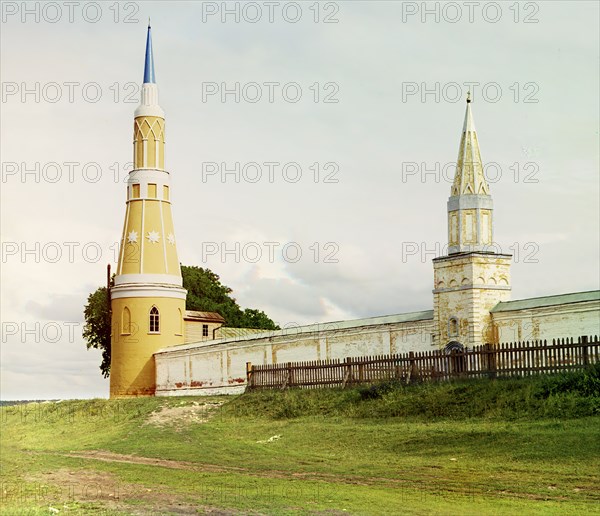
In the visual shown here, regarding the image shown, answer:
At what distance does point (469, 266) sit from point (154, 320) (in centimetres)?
1978

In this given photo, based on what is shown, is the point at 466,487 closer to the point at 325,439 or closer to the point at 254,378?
the point at 325,439

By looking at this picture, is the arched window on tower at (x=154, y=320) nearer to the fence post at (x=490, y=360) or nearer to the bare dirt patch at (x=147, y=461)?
the bare dirt patch at (x=147, y=461)

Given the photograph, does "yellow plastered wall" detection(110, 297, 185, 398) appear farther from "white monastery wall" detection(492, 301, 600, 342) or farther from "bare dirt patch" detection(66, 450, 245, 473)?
"bare dirt patch" detection(66, 450, 245, 473)

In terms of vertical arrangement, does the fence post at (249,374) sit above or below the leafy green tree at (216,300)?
below

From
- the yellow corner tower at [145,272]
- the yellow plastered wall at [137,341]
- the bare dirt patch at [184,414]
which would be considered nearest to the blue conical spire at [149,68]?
the yellow corner tower at [145,272]

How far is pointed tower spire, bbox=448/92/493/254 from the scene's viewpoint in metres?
32.3

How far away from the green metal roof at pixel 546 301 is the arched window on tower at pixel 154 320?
1986 centimetres

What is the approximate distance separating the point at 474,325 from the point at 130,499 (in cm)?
1901

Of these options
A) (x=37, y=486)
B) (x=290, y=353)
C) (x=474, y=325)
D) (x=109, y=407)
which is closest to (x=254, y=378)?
(x=290, y=353)

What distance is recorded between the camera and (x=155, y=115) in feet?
156

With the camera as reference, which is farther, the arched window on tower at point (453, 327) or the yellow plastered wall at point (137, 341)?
the yellow plastered wall at point (137, 341)

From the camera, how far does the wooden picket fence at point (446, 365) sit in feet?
82.4

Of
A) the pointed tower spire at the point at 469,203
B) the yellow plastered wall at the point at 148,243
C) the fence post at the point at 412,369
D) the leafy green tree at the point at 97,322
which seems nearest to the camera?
the fence post at the point at 412,369

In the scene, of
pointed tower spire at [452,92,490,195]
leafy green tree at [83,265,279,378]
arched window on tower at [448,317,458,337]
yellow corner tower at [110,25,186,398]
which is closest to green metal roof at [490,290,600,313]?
arched window on tower at [448,317,458,337]
